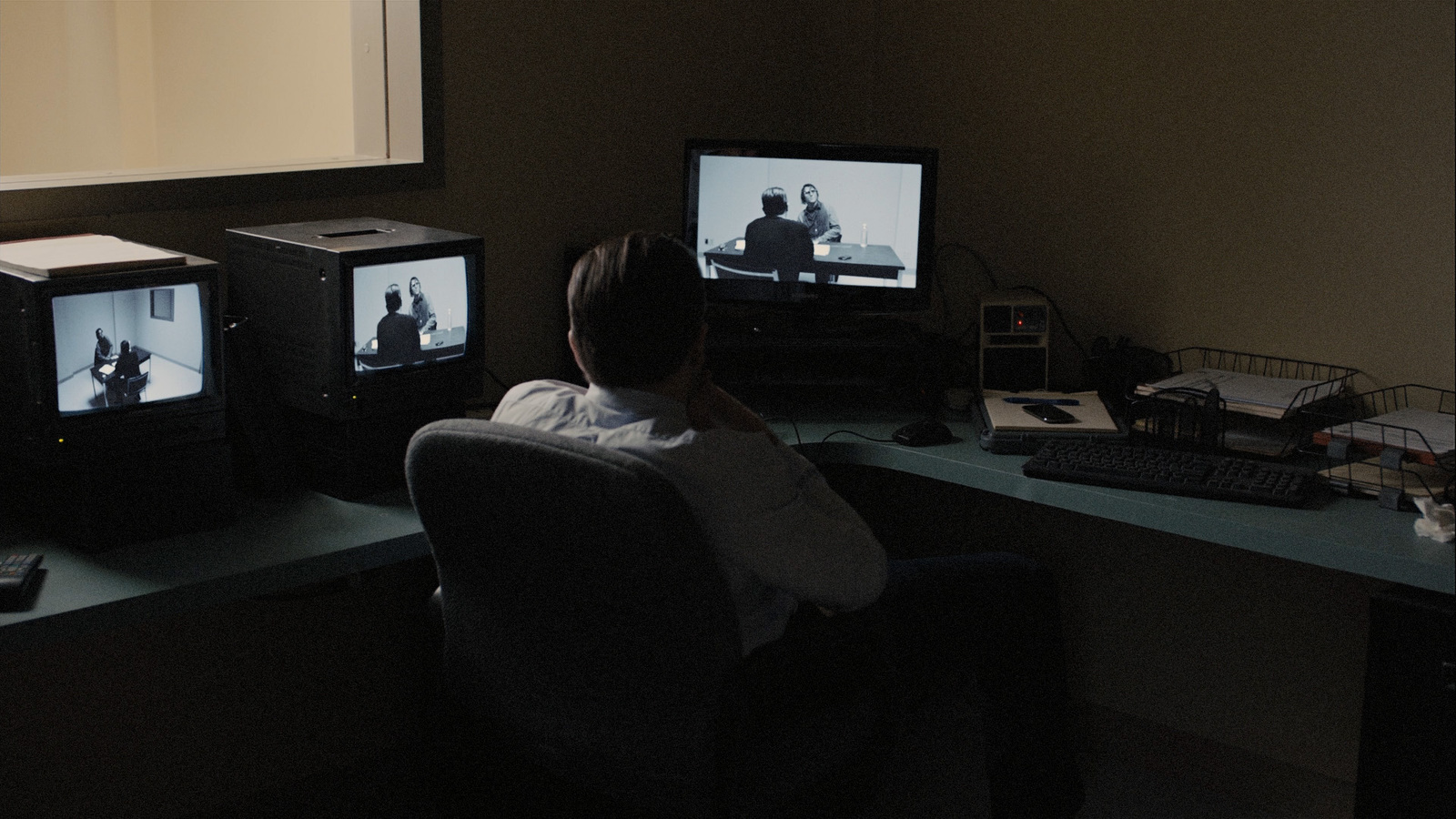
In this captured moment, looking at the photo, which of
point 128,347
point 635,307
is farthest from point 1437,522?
point 128,347

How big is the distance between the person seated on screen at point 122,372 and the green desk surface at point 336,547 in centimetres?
22

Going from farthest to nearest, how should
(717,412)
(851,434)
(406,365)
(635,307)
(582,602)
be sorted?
(851,434) < (406,365) < (717,412) < (635,307) < (582,602)

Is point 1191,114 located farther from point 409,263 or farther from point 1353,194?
point 409,263

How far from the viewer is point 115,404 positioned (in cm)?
181

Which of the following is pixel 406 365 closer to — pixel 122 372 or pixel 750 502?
pixel 122 372

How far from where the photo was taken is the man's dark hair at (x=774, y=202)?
2.67 metres

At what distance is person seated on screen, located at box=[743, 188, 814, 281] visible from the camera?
268cm

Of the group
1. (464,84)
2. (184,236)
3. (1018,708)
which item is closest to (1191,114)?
(1018,708)

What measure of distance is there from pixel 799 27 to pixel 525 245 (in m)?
0.94

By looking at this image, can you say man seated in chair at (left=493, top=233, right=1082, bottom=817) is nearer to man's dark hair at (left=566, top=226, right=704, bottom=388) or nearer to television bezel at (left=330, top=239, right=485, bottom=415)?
man's dark hair at (left=566, top=226, right=704, bottom=388)

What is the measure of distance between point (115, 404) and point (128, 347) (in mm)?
82

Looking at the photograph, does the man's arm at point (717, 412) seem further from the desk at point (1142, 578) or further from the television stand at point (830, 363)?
the television stand at point (830, 363)

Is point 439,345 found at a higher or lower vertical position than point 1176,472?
higher

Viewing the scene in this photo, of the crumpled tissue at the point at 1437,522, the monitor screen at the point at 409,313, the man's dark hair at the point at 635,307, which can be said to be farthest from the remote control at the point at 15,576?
the crumpled tissue at the point at 1437,522
